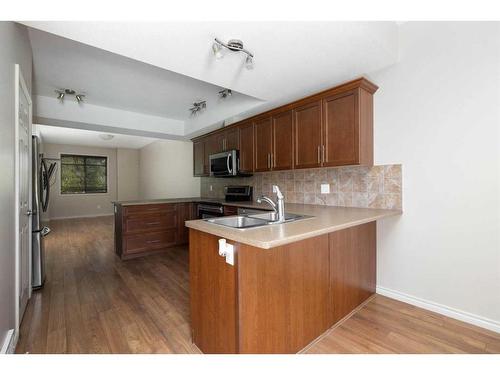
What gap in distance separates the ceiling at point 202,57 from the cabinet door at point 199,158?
1045mm

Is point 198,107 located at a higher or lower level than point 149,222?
higher

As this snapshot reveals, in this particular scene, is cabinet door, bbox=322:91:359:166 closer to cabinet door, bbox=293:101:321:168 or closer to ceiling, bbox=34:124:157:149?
cabinet door, bbox=293:101:321:168

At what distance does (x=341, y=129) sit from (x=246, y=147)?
1459 millimetres

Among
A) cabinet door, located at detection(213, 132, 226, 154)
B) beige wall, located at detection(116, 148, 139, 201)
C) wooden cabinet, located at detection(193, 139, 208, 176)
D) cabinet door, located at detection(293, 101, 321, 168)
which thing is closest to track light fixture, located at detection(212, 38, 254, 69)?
cabinet door, located at detection(293, 101, 321, 168)

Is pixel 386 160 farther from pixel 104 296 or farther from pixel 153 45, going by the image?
pixel 104 296

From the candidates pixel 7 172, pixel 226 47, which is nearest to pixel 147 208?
pixel 7 172

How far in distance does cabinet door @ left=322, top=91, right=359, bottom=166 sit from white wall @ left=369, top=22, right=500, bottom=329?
1.23ft

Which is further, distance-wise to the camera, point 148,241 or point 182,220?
point 182,220

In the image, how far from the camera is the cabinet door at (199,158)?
437cm

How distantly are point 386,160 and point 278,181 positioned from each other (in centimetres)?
145

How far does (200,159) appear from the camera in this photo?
4445 mm

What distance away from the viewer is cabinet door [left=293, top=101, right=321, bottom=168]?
2445 millimetres

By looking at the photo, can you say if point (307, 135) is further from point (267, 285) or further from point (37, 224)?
point (37, 224)

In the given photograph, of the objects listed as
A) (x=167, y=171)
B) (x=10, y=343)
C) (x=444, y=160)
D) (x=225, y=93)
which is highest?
(x=225, y=93)
